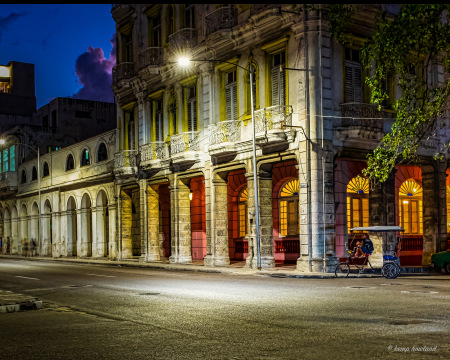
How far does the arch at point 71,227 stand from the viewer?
46.5 metres

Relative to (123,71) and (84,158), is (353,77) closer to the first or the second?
(123,71)

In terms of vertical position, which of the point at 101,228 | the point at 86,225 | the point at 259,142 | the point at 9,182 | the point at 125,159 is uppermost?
the point at 125,159

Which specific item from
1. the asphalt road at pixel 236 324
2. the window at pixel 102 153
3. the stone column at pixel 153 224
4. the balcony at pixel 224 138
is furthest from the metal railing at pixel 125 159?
the asphalt road at pixel 236 324

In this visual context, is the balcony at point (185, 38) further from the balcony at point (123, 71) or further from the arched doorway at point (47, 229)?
the arched doorway at point (47, 229)

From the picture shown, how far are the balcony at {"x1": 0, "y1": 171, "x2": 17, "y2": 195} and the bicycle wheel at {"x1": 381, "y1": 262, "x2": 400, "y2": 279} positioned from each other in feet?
143

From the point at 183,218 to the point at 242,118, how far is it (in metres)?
7.51

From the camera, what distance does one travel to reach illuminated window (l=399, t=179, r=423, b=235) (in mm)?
28719

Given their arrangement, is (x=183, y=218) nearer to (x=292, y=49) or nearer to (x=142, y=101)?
(x=142, y=101)

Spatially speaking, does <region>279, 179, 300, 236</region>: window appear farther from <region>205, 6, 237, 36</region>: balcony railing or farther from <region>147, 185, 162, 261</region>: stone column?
<region>147, 185, 162, 261</region>: stone column

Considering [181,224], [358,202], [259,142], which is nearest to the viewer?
[259,142]

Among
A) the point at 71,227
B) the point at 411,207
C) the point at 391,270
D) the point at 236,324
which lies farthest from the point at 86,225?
the point at 236,324

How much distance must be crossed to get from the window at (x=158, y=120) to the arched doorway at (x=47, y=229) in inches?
787

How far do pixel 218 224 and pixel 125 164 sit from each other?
32.2 feet

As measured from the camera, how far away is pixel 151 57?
110 feet
